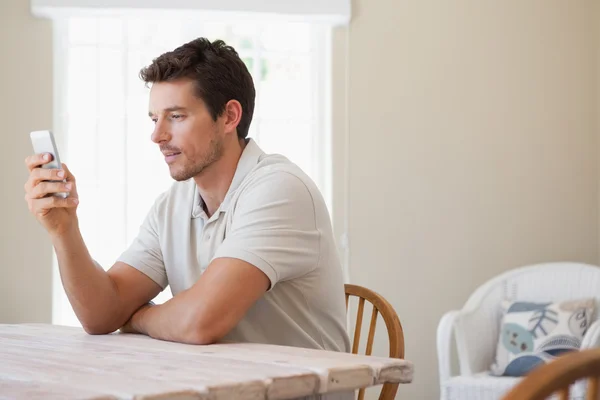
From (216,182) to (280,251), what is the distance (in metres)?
0.40

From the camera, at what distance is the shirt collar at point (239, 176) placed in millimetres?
1918

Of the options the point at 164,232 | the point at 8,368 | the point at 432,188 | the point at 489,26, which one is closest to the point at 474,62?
the point at 489,26

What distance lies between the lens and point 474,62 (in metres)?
4.40

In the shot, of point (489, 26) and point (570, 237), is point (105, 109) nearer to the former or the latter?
point (489, 26)

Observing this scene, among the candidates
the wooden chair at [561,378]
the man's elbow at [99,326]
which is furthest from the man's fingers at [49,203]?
the wooden chair at [561,378]

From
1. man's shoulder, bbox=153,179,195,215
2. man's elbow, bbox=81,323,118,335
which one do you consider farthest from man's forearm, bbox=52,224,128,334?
man's shoulder, bbox=153,179,195,215

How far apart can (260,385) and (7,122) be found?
311cm

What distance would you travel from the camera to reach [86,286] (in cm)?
186

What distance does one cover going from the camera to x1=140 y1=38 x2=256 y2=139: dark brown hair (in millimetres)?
1961

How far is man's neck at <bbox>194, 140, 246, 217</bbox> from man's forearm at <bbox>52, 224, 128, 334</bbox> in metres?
0.29

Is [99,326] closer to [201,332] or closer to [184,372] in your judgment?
[201,332]

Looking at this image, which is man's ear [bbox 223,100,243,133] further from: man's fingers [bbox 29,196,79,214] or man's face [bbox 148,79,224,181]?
man's fingers [bbox 29,196,79,214]

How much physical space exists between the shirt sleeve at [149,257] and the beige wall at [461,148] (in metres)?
2.22

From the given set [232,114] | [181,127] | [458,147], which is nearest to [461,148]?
[458,147]
